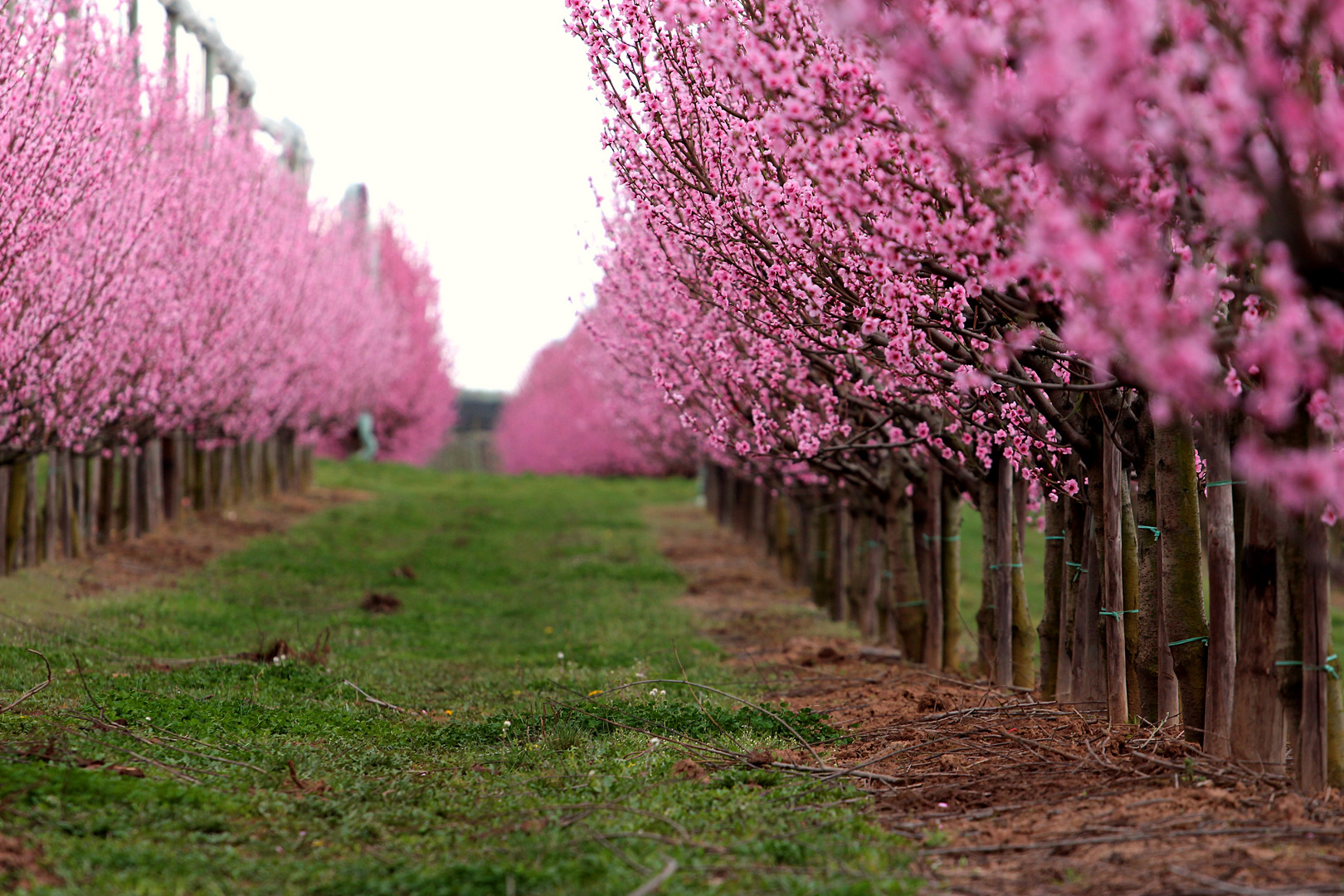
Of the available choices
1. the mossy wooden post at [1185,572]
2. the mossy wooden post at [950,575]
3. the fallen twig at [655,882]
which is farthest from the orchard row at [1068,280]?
the fallen twig at [655,882]

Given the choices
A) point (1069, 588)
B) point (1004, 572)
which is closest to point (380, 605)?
point (1004, 572)

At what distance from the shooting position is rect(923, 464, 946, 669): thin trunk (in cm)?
1205

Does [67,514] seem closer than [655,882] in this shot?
No

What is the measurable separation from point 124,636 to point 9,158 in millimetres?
4709

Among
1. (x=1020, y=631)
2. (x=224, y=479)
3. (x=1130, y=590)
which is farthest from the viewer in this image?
(x=224, y=479)

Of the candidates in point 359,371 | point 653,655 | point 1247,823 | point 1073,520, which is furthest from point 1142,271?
point 359,371

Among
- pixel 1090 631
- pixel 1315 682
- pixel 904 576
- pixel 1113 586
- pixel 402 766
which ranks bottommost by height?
pixel 402 766

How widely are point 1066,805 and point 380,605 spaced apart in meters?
11.7

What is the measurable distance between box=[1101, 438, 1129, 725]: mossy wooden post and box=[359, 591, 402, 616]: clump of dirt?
10.3 meters

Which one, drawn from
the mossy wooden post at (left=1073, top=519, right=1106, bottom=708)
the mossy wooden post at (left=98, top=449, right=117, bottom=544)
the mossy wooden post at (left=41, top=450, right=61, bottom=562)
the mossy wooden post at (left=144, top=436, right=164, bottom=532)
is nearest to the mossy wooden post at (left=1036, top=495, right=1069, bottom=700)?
the mossy wooden post at (left=1073, top=519, right=1106, bottom=708)

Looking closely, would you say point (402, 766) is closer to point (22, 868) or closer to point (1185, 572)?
point (22, 868)

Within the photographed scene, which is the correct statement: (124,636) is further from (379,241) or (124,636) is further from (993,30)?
(379,241)

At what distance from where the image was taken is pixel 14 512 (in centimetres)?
1633

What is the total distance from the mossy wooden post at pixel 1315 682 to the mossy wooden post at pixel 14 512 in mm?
15612
